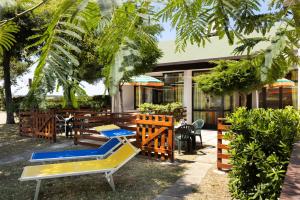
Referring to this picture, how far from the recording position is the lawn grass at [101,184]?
18.7 feet

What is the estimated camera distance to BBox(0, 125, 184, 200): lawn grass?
225 inches

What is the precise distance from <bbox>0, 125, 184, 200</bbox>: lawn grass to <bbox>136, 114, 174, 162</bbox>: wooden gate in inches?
16.0

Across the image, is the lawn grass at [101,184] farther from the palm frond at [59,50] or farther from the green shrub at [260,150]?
the palm frond at [59,50]

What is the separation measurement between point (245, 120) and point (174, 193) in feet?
6.76

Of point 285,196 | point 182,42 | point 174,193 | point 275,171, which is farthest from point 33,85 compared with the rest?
point 174,193

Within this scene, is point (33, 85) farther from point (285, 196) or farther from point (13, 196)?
point (13, 196)

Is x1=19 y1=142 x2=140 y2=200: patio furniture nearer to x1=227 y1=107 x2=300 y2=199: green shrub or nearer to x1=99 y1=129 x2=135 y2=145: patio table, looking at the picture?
A: x1=99 y1=129 x2=135 y2=145: patio table

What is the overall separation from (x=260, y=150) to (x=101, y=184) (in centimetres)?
352

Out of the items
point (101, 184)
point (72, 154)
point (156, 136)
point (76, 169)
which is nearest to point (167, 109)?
point (156, 136)

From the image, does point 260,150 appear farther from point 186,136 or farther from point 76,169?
point 186,136

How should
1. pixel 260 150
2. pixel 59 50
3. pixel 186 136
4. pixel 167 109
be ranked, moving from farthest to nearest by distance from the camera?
pixel 167 109, pixel 186 136, pixel 260 150, pixel 59 50

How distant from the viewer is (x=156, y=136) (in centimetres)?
867

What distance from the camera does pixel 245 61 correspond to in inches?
64.7

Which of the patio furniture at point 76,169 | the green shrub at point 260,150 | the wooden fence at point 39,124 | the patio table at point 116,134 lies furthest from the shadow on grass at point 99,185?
the wooden fence at point 39,124
